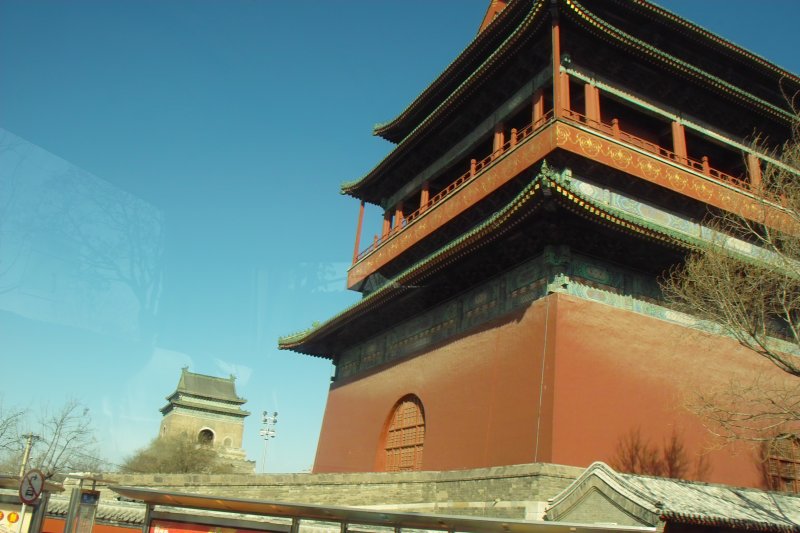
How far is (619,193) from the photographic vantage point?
43.5 feet

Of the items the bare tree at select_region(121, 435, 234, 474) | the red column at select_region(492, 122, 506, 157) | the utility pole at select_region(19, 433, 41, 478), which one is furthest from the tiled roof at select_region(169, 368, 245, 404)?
the red column at select_region(492, 122, 506, 157)

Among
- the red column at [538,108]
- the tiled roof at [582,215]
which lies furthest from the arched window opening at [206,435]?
the red column at [538,108]

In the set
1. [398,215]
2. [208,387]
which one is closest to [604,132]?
[398,215]

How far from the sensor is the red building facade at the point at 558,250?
11.3m

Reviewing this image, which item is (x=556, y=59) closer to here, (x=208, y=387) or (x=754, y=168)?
(x=754, y=168)

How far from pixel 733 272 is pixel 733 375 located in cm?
286

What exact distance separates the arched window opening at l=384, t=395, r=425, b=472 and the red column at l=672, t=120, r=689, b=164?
8.03 meters

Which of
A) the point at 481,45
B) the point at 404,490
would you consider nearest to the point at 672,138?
the point at 481,45

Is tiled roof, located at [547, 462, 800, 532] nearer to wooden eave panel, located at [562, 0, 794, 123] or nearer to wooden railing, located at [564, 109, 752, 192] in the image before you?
wooden railing, located at [564, 109, 752, 192]

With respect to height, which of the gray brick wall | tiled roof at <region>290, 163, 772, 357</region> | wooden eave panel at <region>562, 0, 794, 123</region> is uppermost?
wooden eave panel at <region>562, 0, 794, 123</region>

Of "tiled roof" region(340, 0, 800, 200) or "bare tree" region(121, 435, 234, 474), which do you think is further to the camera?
"bare tree" region(121, 435, 234, 474)

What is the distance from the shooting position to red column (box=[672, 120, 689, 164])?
14.3 metres

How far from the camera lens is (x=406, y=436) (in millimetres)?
15125

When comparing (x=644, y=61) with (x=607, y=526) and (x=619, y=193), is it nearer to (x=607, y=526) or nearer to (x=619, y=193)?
(x=619, y=193)
